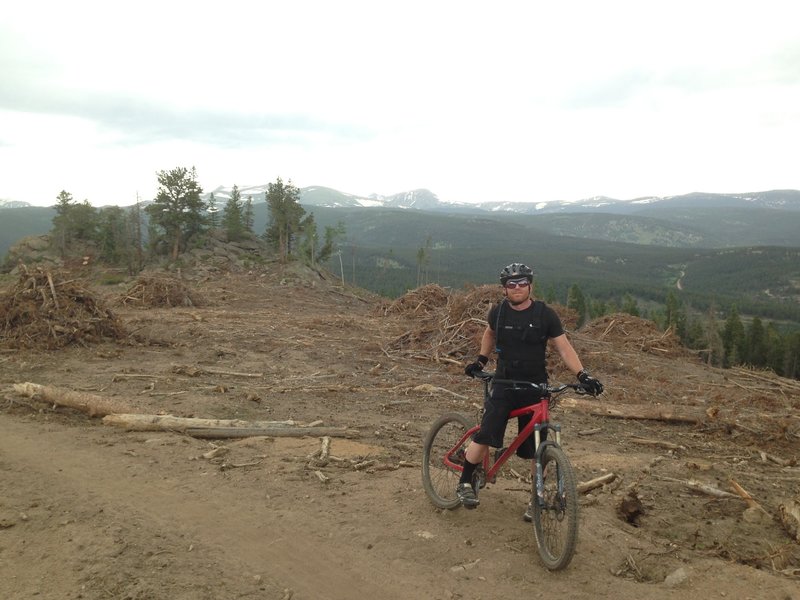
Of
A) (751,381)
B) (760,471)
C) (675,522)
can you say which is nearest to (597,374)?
(751,381)

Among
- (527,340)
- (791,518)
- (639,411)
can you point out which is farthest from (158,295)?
(791,518)

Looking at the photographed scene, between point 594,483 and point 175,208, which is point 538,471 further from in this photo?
point 175,208

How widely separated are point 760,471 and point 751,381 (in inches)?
291

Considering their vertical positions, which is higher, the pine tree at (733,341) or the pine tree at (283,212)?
the pine tree at (283,212)

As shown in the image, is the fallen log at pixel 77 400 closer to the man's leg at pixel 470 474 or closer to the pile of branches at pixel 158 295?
the man's leg at pixel 470 474

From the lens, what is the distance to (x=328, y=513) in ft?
16.4

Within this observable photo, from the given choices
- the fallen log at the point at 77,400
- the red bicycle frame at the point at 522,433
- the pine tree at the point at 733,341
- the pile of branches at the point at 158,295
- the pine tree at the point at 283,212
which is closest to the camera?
the red bicycle frame at the point at 522,433

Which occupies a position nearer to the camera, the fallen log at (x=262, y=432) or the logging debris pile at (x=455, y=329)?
the fallen log at (x=262, y=432)

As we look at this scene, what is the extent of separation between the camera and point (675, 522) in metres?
5.00

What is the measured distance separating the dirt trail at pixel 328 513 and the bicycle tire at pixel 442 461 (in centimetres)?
16

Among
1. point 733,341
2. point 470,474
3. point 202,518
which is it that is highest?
point 470,474

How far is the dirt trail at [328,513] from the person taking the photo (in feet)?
12.7

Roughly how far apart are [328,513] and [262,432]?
8.40 feet

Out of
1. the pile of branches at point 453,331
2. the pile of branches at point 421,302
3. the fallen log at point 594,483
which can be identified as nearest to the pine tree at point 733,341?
the pile of branches at point 421,302
